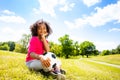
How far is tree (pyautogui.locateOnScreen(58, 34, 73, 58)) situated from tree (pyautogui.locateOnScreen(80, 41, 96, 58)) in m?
37.2

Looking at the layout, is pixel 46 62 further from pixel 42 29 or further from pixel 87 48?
pixel 87 48

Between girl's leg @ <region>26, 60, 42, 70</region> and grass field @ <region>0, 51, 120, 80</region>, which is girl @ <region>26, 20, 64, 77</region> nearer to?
girl's leg @ <region>26, 60, 42, 70</region>

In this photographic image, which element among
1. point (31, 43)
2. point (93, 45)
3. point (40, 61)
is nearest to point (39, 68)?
point (40, 61)

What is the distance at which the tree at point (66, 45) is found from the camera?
268ft

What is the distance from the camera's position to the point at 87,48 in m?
123

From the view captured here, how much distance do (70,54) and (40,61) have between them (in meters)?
75.4

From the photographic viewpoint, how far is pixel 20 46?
10225 centimetres

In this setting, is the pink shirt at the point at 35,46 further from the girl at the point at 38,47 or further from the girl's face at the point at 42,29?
the girl's face at the point at 42,29

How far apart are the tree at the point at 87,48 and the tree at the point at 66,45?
3721 cm

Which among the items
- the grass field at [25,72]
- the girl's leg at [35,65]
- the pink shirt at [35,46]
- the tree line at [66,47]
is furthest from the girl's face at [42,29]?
the tree line at [66,47]

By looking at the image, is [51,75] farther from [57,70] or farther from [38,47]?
[38,47]

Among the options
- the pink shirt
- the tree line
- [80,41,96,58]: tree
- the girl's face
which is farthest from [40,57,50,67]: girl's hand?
[80,41,96,58]: tree

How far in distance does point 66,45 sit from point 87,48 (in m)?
43.5

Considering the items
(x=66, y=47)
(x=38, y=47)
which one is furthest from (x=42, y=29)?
(x=66, y=47)
